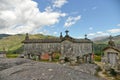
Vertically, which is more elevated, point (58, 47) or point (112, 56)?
point (58, 47)

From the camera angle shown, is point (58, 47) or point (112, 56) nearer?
point (112, 56)

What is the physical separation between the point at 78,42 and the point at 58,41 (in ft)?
15.3

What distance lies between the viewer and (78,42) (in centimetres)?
4350

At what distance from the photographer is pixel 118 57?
27.7 m

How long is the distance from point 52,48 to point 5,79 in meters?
33.4

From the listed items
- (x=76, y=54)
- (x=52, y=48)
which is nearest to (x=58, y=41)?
(x=52, y=48)

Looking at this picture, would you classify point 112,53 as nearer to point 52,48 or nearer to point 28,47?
point 52,48

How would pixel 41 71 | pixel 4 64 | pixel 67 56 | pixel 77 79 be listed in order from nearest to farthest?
pixel 77 79 → pixel 41 71 → pixel 4 64 → pixel 67 56

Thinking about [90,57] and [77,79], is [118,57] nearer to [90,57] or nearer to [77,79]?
[90,57]

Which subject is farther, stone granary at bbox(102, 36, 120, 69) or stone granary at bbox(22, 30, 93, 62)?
stone granary at bbox(22, 30, 93, 62)

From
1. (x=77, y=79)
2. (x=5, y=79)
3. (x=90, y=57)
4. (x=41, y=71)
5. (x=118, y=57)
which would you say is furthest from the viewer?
(x=90, y=57)

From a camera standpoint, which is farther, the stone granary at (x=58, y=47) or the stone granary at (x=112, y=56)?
the stone granary at (x=58, y=47)

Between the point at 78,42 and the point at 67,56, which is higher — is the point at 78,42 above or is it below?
above

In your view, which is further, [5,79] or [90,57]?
[90,57]
